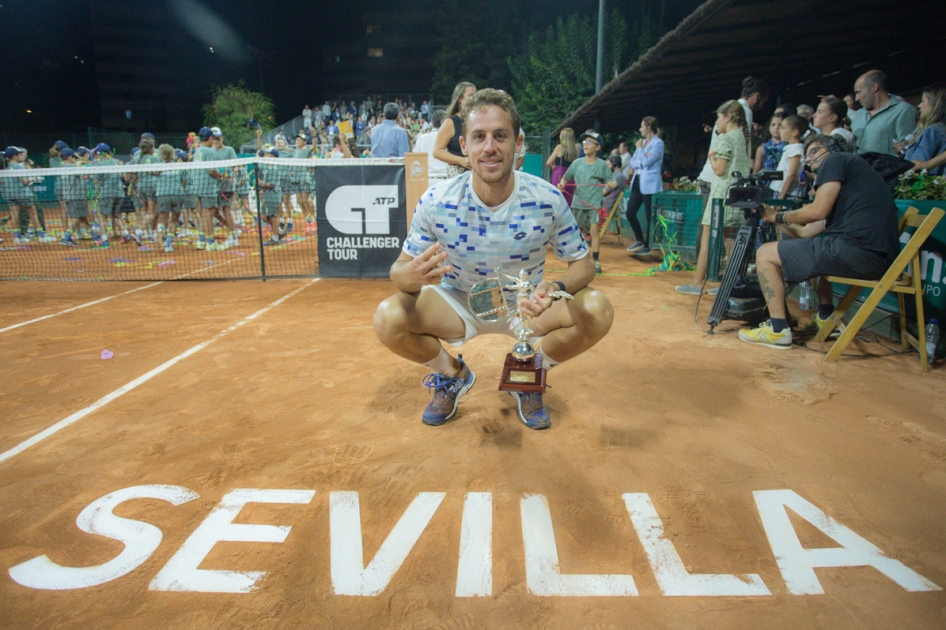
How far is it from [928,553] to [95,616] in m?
3.06

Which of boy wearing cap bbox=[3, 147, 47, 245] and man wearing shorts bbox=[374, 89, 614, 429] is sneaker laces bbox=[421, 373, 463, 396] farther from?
boy wearing cap bbox=[3, 147, 47, 245]

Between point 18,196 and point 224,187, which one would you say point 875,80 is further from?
point 18,196

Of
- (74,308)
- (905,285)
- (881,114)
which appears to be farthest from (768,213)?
(74,308)

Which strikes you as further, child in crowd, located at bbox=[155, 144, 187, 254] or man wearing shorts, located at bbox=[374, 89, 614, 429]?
child in crowd, located at bbox=[155, 144, 187, 254]

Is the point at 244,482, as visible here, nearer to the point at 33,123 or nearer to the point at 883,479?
the point at 883,479

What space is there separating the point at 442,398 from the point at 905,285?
3749 millimetres

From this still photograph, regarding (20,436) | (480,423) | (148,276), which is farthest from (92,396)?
(148,276)

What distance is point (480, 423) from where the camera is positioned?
3.35 metres

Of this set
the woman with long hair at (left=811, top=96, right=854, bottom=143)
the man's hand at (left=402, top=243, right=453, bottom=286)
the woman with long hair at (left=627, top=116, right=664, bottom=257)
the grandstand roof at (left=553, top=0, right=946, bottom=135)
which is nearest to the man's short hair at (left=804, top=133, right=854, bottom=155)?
the woman with long hair at (left=811, top=96, right=854, bottom=143)

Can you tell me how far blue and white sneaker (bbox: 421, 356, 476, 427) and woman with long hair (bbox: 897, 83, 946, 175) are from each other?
5464 millimetres

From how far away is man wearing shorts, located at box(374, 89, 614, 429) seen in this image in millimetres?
2859

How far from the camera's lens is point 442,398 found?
11.1 feet

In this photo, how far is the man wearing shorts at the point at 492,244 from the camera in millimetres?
2859

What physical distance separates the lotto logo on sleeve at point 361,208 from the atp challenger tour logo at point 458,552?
5650 mm
